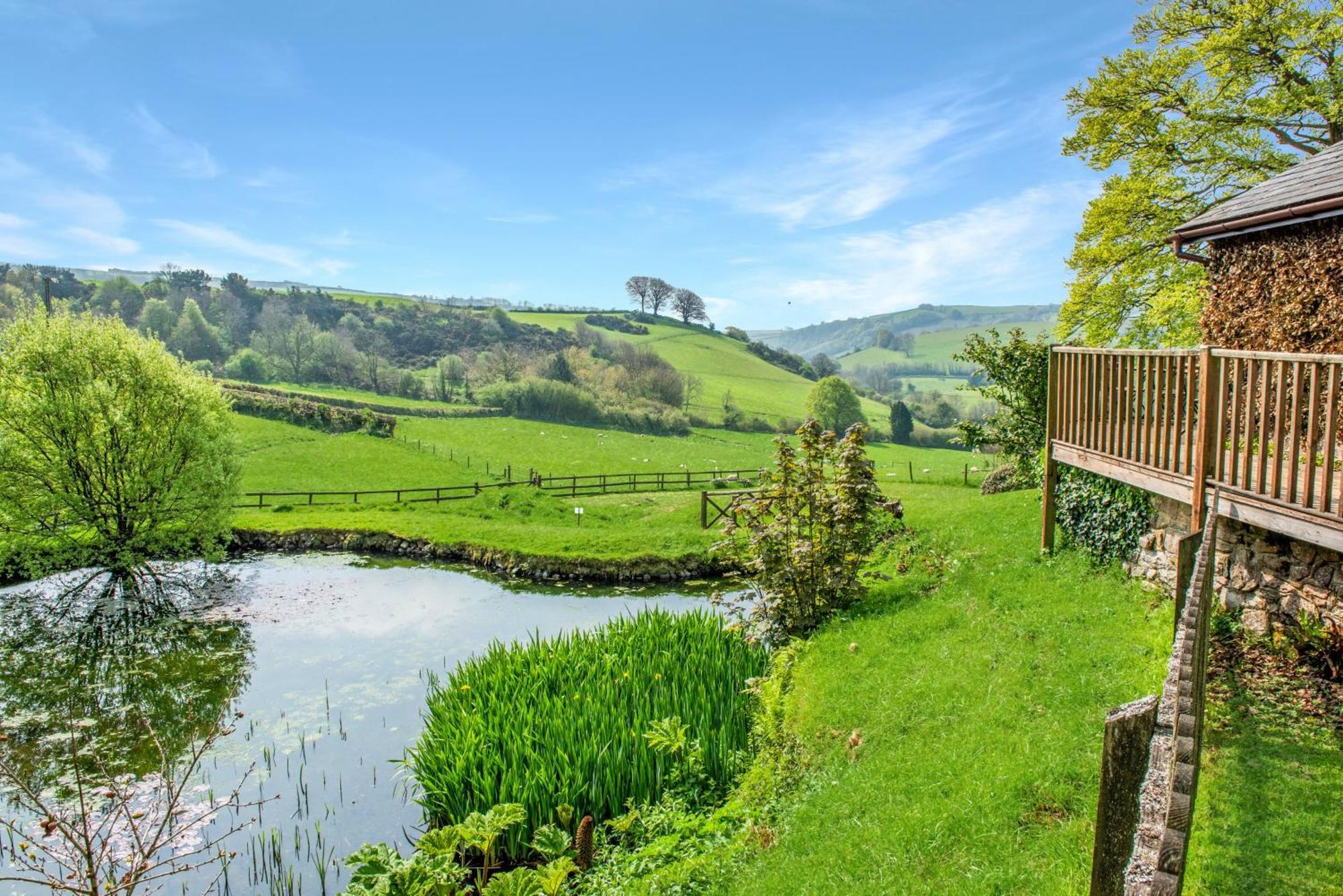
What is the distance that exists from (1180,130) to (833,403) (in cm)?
4822

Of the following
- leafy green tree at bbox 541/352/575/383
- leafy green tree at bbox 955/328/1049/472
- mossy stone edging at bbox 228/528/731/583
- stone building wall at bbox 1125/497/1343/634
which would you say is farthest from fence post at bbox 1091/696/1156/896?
leafy green tree at bbox 541/352/575/383

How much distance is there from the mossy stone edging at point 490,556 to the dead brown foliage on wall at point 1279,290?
38.1 ft

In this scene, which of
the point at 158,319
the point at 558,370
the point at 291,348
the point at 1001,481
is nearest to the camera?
the point at 1001,481

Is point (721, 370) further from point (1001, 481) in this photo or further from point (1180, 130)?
point (1180, 130)

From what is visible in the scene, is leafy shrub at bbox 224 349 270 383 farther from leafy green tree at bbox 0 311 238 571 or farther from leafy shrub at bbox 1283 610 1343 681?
leafy shrub at bbox 1283 610 1343 681

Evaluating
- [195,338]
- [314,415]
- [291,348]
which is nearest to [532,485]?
[314,415]

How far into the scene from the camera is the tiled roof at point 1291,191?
8602 millimetres

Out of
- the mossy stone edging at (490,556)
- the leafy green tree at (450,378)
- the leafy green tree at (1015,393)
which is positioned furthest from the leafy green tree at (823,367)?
the leafy green tree at (1015,393)

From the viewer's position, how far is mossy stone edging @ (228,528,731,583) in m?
20.7

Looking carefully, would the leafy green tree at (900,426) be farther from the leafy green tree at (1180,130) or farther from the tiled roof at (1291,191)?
the tiled roof at (1291,191)

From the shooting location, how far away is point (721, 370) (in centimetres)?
9662

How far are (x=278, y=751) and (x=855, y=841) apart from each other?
8.77 metres

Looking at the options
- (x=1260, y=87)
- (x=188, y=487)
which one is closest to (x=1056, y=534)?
(x=1260, y=87)

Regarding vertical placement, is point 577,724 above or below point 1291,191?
below
